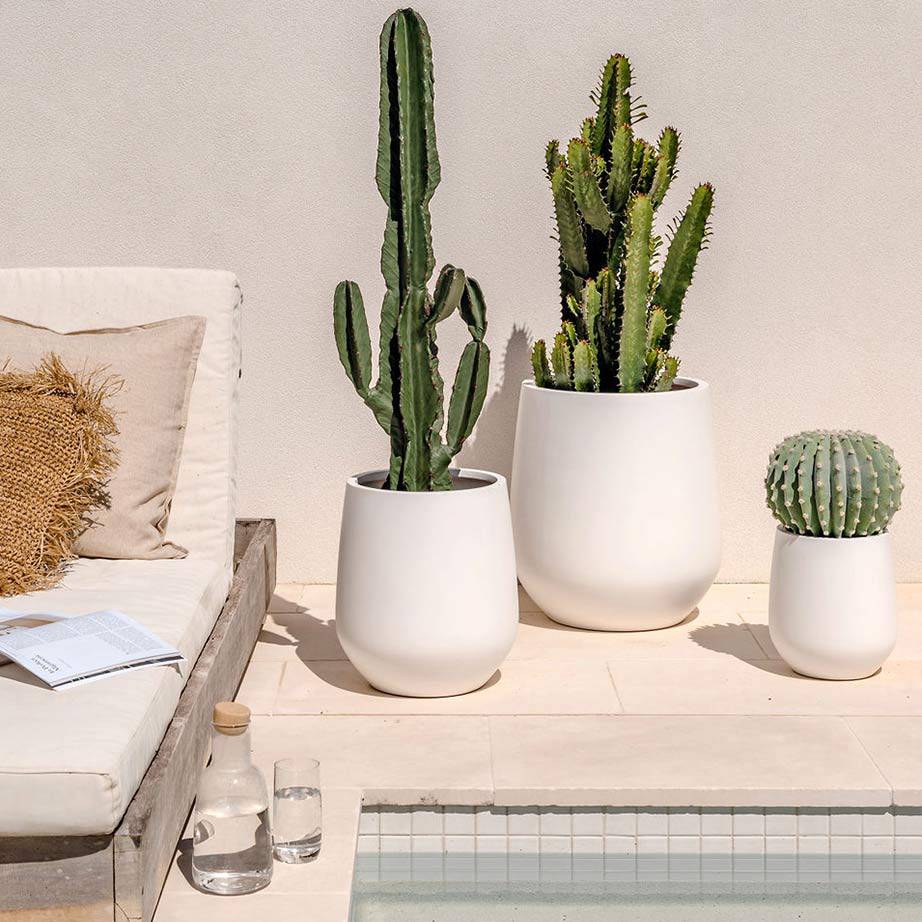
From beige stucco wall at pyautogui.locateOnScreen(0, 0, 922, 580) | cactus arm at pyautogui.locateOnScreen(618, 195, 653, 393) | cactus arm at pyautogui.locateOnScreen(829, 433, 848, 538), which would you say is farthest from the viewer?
beige stucco wall at pyautogui.locateOnScreen(0, 0, 922, 580)

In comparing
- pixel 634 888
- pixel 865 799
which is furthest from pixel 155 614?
pixel 865 799

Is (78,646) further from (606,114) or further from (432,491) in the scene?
A: (606,114)

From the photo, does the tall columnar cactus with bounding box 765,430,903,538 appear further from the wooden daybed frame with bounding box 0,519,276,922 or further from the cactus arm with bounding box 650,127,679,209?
the wooden daybed frame with bounding box 0,519,276,922

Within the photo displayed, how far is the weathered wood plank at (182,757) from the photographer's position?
176cm

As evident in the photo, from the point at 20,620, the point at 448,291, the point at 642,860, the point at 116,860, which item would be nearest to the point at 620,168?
the point at 448,291

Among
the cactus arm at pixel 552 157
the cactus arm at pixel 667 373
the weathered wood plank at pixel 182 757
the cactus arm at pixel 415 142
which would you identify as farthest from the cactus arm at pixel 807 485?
the weathered wood plank at pixel 182 757

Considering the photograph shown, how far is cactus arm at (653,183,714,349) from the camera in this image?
3.19 metres

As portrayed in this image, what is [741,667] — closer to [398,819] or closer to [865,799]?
[865,799]

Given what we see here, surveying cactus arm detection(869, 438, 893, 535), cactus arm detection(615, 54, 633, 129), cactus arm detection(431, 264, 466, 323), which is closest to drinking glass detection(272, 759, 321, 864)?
cactus arm detection(431, 264, 466, 323)

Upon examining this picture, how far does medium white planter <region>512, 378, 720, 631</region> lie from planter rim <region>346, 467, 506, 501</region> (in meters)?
0.35

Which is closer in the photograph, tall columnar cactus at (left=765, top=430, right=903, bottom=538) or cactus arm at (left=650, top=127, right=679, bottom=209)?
tall columnar cactus at (left=765, top=430, right=903, bottom=538)

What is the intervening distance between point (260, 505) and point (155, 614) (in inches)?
53.5

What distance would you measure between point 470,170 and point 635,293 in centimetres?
77

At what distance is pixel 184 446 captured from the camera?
114 inches
